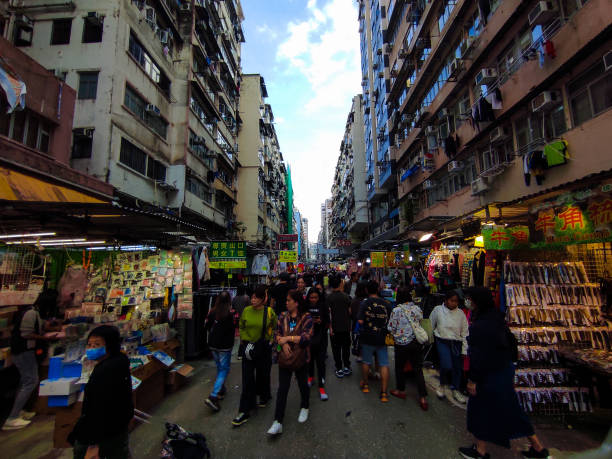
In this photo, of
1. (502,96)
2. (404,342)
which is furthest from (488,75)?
(404,342)

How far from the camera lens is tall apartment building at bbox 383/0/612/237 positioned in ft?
23.7

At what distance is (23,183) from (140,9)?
15018mm

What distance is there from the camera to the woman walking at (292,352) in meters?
3.88

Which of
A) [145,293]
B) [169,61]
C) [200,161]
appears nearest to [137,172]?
[200,161]

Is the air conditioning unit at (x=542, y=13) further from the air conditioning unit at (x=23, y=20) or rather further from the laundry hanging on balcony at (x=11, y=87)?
the air conditioning unit at (x=23, y=20)

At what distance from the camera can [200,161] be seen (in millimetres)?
18375

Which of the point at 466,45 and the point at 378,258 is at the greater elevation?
the point at 466,45

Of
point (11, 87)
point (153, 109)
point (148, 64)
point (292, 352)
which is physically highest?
point (148, 64)

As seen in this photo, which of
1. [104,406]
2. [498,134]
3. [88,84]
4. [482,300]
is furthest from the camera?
[88,84]

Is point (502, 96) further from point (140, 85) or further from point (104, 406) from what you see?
point (140, 85)

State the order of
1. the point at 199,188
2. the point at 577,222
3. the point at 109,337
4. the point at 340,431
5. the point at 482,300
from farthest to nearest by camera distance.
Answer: the point at 199,188 < the point at 577,222 < the point at 340,431 < the point at 482,300 < the point at 109,337

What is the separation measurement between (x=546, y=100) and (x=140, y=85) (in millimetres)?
15807

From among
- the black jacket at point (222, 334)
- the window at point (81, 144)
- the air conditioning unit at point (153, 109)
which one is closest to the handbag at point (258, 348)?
the black jacket at point (222, 334)

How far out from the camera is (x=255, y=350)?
4301 millimetres
